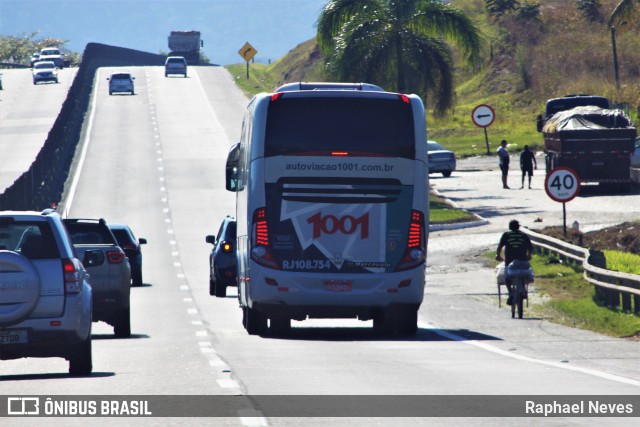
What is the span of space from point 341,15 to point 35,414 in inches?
1549

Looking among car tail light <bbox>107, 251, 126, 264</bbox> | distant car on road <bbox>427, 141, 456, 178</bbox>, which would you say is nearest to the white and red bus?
car tail light <bbox>107, 251, 126, 264</bbox>

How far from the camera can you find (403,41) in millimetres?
49031

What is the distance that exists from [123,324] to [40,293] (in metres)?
6.81

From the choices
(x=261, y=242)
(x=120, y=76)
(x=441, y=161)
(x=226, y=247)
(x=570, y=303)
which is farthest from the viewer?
(x=120, y=76)

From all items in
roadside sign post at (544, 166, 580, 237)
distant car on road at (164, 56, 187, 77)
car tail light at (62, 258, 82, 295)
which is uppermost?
distant car on road at (164, 56, 187, 77)

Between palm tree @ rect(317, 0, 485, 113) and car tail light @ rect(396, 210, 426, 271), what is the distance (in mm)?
29282

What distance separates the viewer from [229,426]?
10391 millimetres

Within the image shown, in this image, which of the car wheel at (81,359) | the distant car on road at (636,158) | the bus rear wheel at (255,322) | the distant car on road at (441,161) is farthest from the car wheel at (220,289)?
the distant car on road at (441,161)

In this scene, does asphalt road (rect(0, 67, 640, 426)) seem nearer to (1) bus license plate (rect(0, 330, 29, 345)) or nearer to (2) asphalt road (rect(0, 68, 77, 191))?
(1) bus license plate (rect(0, 330, 29, 345))

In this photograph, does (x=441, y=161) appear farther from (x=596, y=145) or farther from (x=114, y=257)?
(x=114, y=257)

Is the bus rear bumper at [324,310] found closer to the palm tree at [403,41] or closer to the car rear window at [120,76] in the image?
the palm tree at [403,41]

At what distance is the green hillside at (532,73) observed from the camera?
74.2 meters

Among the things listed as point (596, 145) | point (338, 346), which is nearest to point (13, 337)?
point (338, 346)

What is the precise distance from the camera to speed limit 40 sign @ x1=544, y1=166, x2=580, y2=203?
1129 inches
